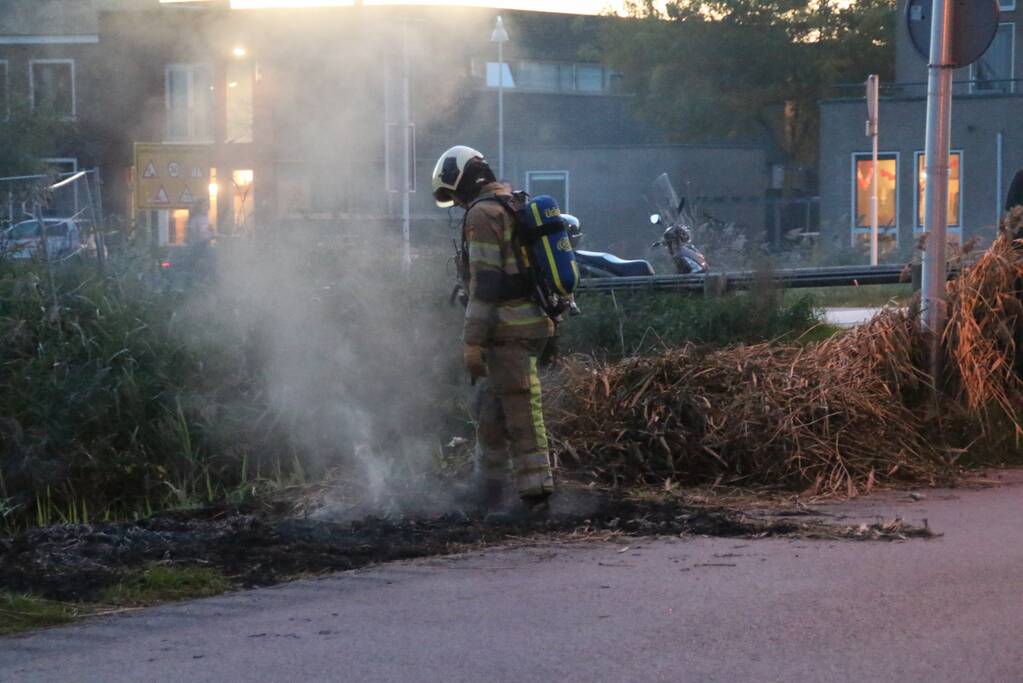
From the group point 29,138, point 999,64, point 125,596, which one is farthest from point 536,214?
point 999,64

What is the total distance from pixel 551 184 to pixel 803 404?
107 ft

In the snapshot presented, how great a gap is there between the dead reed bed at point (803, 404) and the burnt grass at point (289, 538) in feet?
2.61

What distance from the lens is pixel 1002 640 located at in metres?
4.72

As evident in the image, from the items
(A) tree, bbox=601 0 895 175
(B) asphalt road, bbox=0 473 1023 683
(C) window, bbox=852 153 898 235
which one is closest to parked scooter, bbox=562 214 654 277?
(B) asphalt road, bbox=0 473 1023 683

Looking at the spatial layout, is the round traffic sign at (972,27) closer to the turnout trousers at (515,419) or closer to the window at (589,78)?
the turnout trousers at (515,419)

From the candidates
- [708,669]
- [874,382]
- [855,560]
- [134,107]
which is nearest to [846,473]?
[874,382]

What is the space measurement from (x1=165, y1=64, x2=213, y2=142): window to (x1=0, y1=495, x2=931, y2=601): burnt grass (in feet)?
11.6

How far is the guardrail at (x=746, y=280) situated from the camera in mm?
10523

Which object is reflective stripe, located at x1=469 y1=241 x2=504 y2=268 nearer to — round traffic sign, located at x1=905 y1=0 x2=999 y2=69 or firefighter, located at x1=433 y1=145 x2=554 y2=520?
firefighter, located at x1=433 y1=145 x2=554 y2=520

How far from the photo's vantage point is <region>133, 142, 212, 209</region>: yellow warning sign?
1080 cm

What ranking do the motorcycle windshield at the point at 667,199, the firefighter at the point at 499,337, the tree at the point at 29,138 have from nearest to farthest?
the firefighter at the point at 499,337 → the tree at the point at 29,138 → the motorcycle windshield at the point at 667,199

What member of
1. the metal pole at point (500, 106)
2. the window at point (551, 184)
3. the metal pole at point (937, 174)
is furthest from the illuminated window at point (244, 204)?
the window at point (551, 184)

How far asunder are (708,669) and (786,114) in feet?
136

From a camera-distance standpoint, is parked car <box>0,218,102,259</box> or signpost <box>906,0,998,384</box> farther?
parked car <box>0,218,102,259</box>
